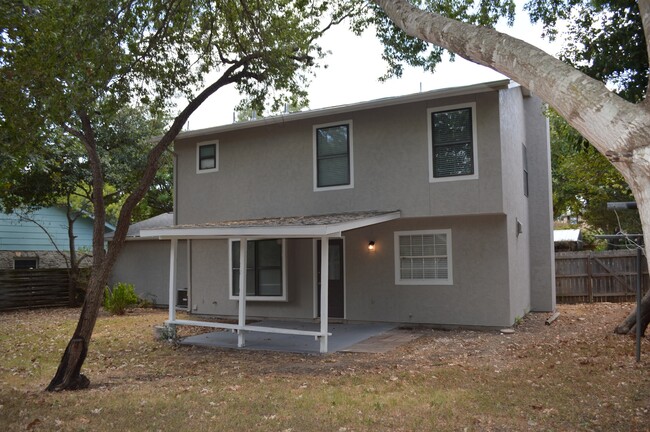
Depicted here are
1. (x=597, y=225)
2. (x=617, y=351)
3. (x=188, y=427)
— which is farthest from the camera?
(x=597, y=225)

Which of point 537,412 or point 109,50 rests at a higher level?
point 109,50

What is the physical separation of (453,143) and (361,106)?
2213mm

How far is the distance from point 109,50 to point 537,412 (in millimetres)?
8437

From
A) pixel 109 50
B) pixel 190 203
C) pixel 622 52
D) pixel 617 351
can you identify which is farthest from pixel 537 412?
pixel 190 203

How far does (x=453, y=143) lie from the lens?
39.2 ft

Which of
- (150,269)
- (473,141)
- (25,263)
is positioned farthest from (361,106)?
(25,263)

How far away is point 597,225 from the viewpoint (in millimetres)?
29266

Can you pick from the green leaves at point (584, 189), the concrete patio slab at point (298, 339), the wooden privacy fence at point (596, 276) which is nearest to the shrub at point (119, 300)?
the concrete patio slab at point (298, 339)

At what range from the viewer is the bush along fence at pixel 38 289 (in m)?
19.1

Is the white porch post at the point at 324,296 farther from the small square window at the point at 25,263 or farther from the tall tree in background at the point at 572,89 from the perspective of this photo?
the small square window at the point at 25,263

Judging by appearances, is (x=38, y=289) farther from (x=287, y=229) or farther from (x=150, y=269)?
(x=287, y=229)

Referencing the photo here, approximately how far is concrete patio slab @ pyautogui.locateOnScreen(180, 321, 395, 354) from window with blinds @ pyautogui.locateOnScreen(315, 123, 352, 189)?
3353 millimetres

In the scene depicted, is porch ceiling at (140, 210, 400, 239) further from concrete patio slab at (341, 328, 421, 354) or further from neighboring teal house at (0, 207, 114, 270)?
neighboring teal house at (0, 207, 114, 270)

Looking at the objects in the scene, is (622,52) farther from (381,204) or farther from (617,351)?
(381,204)
